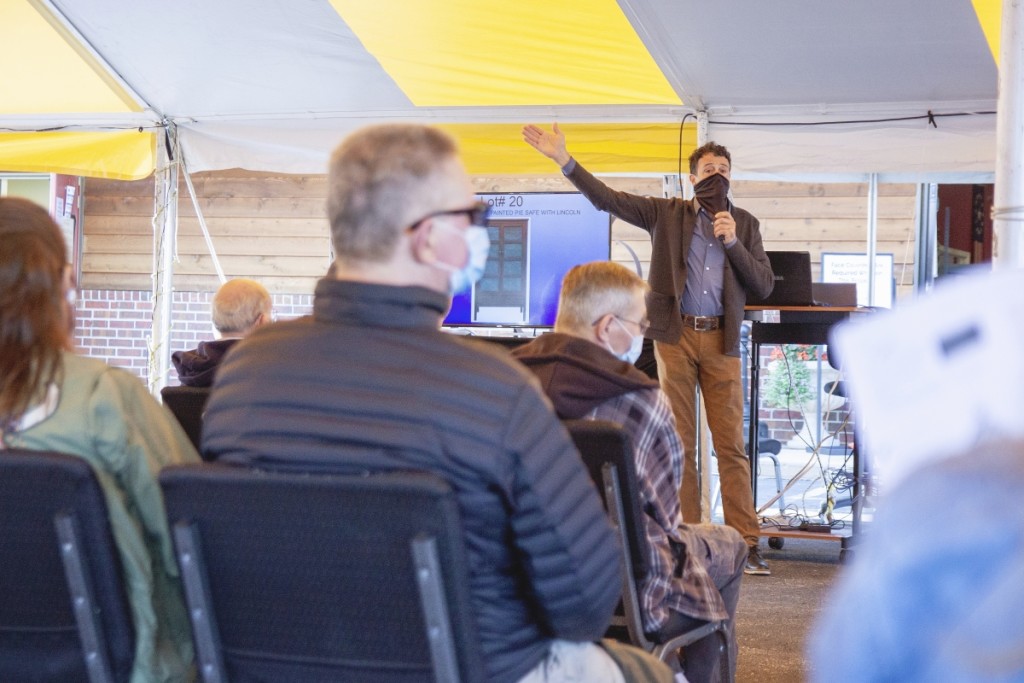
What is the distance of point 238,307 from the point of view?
357cm

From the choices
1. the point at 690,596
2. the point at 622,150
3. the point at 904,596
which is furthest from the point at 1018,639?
the point at 622,150

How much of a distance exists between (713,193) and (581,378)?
2.66 meters

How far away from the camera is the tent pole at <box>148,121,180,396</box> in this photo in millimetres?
5871

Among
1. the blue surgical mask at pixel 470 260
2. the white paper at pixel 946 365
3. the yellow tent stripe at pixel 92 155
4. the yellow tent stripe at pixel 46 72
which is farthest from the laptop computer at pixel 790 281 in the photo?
the white paper at pixel 946 365

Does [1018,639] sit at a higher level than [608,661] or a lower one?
higher

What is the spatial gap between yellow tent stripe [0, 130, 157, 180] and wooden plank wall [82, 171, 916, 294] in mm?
2283

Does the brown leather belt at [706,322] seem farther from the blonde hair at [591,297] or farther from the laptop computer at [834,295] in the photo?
the blonde hair at [591,297]

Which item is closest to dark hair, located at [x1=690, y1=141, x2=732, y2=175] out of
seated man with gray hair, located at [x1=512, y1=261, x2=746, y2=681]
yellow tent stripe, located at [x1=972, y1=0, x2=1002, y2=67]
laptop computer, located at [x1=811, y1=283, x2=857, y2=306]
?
laptop computer, located at [x1=811, y1=283, x2=857, y2=306]

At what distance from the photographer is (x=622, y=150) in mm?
5500

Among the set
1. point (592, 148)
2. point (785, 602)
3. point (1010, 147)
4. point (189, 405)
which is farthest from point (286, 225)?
point (1010, 147)

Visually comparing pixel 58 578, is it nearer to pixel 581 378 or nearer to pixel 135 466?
pixel 135 466

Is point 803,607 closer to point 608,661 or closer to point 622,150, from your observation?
point 622,150

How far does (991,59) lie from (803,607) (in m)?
2.29

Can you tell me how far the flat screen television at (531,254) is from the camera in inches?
222
